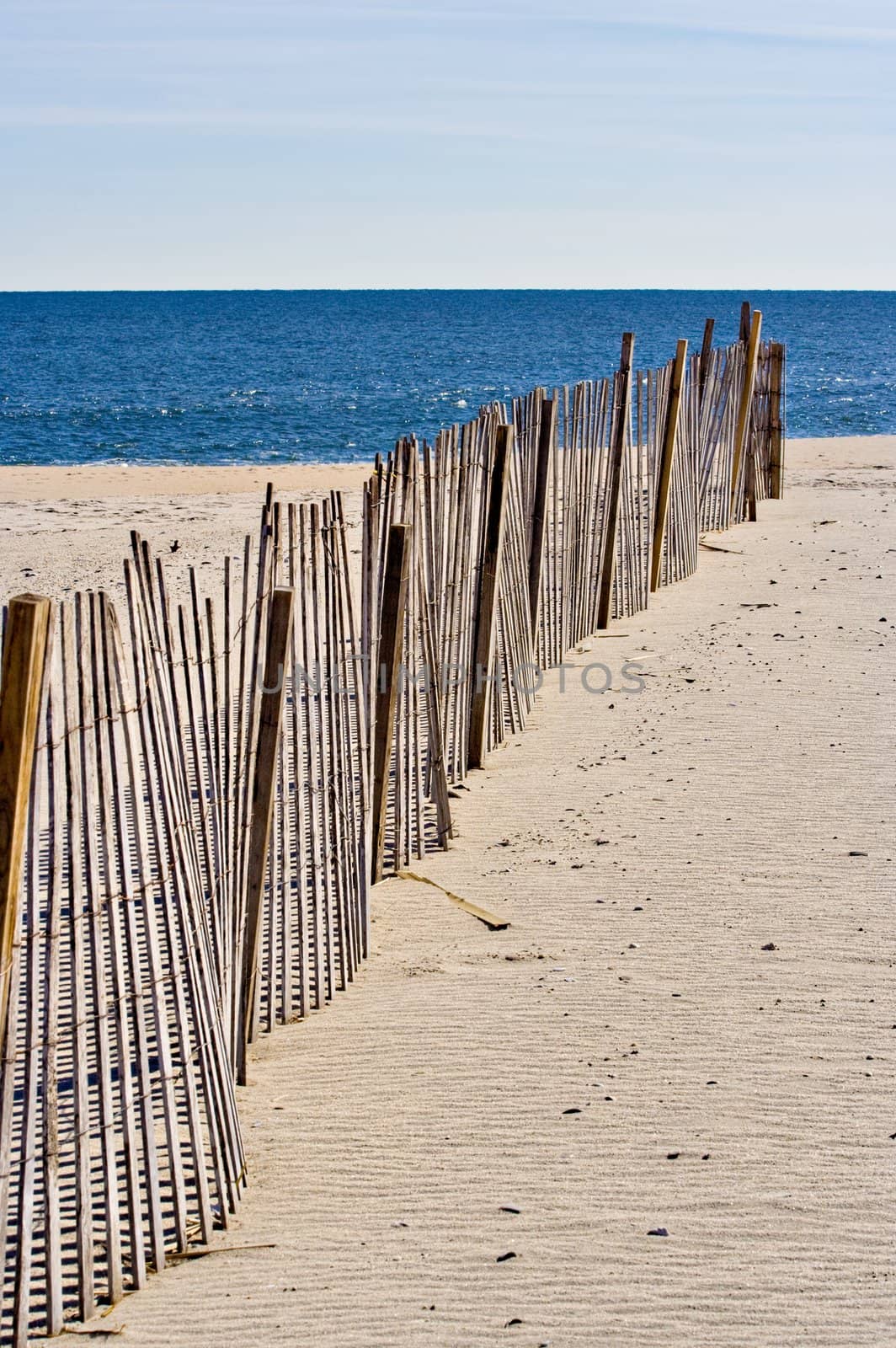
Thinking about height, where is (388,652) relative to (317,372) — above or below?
below

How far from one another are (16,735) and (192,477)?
63.3 ft

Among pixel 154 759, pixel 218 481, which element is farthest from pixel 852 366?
pixel 154 759

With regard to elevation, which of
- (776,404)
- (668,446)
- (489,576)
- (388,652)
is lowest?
(388,652)

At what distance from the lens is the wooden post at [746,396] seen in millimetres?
12930

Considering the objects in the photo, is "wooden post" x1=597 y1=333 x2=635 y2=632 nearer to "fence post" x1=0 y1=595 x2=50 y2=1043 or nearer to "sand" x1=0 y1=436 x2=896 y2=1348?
"sand" x1=0 y1=436 x2=896 y2=1348

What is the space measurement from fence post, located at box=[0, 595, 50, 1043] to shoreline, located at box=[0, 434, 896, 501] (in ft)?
52.3

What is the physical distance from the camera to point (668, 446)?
10.6 metres

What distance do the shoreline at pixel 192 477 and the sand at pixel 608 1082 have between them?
12.6m

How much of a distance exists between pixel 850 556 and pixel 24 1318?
10134 mm

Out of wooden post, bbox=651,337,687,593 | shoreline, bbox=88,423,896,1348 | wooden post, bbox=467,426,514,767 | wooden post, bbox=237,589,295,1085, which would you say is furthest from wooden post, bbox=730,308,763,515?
wooden post, bbox=237,589,295,1085

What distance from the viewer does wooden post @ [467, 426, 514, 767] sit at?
7.13 m

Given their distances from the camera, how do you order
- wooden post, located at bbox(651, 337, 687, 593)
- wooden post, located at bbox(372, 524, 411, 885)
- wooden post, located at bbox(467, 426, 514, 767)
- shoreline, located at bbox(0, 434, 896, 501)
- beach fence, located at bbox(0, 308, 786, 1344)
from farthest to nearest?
shoreline, located at bbox(0, 434, 896, 501), wooden post, located at bbox(651, 337, 687, 593), wooden post, located at bbox(467, 426, 514, 767), wooden post, located at bbox(372, 524, 411, 885), beach fence, located at bbox(0, 308, 786, 1344)

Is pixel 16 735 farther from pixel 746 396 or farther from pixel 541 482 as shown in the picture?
pixel 746 396

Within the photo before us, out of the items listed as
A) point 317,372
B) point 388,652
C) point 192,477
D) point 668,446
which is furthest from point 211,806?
point 317,372
